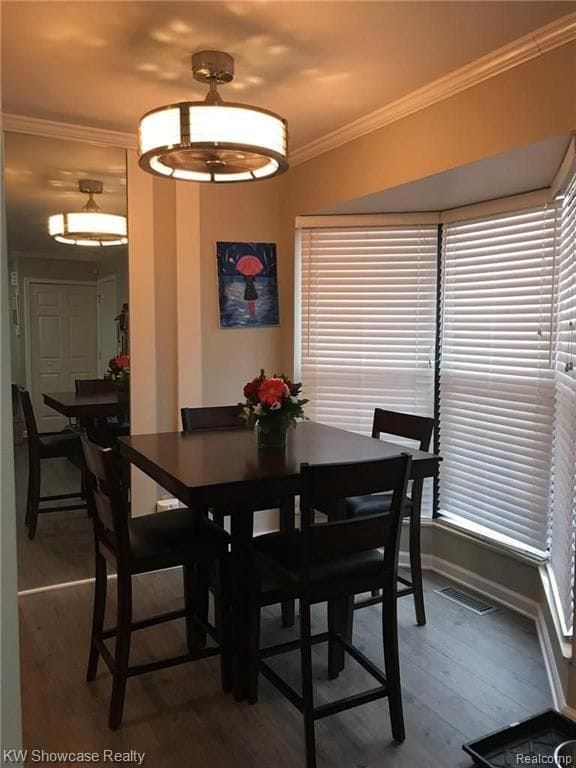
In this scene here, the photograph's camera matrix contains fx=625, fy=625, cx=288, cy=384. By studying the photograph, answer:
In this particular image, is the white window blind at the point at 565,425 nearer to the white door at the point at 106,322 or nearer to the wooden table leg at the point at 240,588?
the wooden table leg at the point at 240,588

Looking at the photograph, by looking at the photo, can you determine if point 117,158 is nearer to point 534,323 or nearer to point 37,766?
point 534,323

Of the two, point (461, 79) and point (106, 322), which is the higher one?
point (461, 79)

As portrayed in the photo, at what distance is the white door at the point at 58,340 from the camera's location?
3.24m

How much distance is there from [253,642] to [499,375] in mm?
1858

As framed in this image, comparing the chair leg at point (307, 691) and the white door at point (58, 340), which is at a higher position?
the white door at point (58, 340)

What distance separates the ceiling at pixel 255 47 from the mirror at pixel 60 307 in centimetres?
35

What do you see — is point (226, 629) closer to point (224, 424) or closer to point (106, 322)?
point (224, 424)

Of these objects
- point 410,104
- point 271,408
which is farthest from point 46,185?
point 410,104

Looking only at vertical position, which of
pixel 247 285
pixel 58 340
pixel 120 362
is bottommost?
pixel 120 362

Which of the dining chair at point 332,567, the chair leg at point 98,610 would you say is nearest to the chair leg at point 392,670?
the dining chair at point 332,567

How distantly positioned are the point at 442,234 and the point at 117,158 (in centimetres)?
189

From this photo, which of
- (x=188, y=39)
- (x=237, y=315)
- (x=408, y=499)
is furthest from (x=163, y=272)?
(x=408, y=499)

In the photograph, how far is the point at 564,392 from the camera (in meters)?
2.74

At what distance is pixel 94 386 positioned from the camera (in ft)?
11.4
